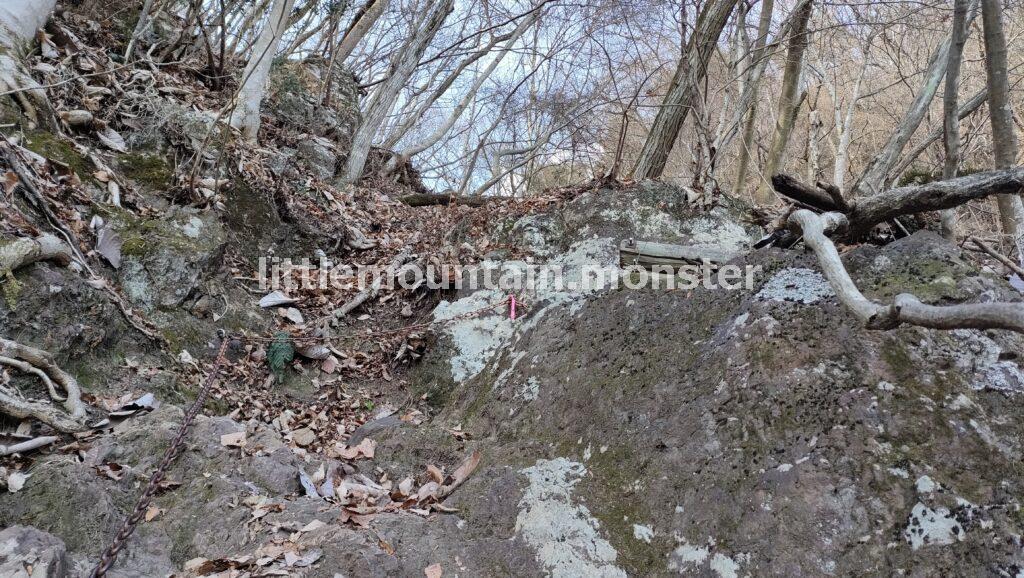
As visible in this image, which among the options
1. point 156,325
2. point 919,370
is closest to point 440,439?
point 156,325

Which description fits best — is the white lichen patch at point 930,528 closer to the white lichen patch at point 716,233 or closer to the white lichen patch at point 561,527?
the white lichen patch at point 561,527

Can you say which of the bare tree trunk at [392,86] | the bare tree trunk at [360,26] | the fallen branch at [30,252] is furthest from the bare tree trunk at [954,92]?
the bare tree trunk at [360,26]

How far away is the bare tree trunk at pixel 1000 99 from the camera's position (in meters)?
3.43

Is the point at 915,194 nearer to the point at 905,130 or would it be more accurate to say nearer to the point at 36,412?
the point at 905,130

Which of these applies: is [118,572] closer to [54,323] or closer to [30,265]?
[54,323]

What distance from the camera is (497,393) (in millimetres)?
3322

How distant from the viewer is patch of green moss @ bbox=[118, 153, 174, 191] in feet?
14.5

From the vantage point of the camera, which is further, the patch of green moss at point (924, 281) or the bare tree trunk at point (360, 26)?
the bare tree trunk at point (360, 26)

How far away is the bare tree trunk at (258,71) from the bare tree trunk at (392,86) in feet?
5.04

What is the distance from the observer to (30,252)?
2.95m

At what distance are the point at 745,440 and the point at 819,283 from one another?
37.2 inches

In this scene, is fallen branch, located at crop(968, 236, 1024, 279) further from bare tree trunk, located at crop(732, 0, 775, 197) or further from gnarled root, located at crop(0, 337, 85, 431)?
gnarled root, located at crop(0, 337, 85, 431)

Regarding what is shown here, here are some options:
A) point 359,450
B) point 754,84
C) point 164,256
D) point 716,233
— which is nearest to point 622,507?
point 359,450

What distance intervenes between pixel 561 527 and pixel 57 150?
4.25m
